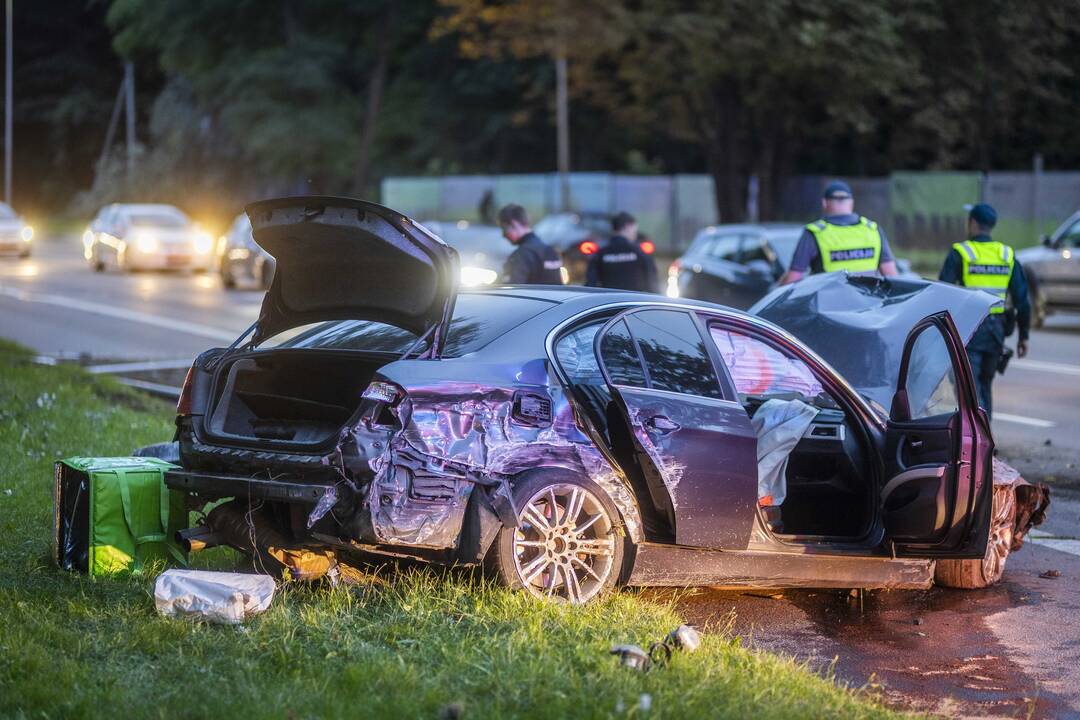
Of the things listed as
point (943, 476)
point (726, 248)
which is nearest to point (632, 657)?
point (943, 476)

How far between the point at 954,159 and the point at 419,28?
22359mm

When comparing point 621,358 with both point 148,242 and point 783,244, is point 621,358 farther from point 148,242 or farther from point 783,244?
point 148,242

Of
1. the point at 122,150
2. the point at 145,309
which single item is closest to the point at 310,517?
the point at 145,309

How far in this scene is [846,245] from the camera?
1098 cm

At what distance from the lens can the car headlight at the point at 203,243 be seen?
33.9 metres

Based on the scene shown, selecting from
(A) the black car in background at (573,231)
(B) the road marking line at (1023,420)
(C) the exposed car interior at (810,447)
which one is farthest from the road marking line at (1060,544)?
(A) the black car in background at (573,231)

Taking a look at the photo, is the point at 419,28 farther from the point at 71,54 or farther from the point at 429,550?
the point at 429,550

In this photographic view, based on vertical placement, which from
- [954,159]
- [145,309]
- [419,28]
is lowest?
[145,309]

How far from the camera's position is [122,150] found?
233 feet

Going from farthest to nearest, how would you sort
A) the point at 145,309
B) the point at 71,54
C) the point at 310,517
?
the point at 71,54, the point at 145,309, the point at 310,517

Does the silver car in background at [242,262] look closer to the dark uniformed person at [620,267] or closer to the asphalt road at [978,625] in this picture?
the dark uniformed person at [620,267]

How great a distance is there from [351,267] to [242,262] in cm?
2239

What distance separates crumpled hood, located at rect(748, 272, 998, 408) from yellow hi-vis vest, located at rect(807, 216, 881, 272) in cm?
191

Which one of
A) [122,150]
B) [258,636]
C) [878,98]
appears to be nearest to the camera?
[258,636]
